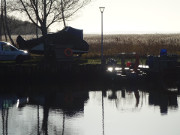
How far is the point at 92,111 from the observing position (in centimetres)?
1891

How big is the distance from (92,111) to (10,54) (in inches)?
611

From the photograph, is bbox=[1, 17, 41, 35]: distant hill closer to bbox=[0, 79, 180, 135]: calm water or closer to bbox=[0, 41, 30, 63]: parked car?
bbox=[0, 41, 30, 63]: parked car

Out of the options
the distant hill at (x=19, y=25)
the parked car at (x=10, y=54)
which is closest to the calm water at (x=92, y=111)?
the parked car at (x=10, y=54)

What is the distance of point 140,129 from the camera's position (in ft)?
51.1

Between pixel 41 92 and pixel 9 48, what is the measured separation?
10.1 meters

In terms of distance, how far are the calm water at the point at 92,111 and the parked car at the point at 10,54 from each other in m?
7.49

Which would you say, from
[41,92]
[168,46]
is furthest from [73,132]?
[168,46]

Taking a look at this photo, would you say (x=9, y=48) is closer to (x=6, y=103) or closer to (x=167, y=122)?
(x=6, y=103)

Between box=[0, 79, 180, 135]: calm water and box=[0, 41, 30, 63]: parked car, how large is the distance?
749 centimetres

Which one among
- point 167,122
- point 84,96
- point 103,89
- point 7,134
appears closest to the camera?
point 7,134

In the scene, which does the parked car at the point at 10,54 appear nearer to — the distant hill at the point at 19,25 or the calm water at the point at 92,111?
the distant hill at the point at 19,25

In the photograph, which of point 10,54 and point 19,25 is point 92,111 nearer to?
point 10,54

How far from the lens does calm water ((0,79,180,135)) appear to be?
15.5 meters

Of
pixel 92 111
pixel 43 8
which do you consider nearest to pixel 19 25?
pixel 43 8
